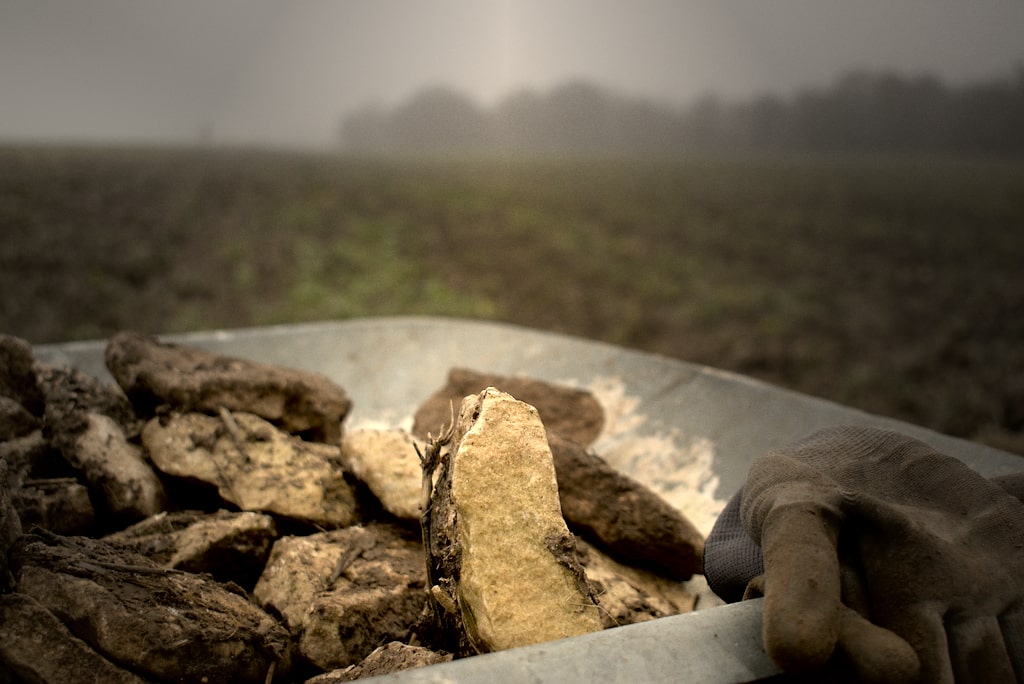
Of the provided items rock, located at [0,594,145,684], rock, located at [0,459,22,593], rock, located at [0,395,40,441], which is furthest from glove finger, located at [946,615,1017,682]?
rock, located at [0,395,40,441]

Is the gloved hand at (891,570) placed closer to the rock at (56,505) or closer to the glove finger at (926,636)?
the glove finger at (926,636)

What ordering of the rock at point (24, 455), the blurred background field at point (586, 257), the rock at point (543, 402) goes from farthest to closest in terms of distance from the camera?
the blurred background field at point (586, 257), the rock at point (543, 402), the rock at point (24, 455)

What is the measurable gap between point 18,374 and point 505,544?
151 centimetres

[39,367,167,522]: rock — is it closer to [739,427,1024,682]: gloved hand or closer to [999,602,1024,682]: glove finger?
[739,427,1024,682]: gloved hand

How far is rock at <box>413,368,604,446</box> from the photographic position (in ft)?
8.11

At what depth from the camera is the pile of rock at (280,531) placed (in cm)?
116

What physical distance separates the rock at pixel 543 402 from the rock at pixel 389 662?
1219mm

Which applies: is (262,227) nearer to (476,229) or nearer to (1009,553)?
(476,229)

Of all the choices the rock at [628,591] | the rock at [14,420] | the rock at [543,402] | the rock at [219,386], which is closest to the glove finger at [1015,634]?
the rock at [628,591]

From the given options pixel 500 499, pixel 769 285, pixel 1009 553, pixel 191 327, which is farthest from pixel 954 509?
pixel 769 285

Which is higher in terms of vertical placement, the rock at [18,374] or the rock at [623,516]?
the rock at [18,374]

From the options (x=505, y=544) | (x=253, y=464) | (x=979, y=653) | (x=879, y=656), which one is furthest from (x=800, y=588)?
(x=253, y=464)

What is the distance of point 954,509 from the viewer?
1231 mm

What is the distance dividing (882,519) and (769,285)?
783 cm
